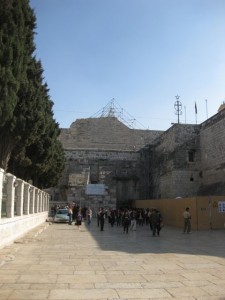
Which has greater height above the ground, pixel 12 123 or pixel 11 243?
A: pixel 12 123

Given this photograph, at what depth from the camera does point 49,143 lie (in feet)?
81.2

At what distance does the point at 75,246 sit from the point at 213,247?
4.95 m

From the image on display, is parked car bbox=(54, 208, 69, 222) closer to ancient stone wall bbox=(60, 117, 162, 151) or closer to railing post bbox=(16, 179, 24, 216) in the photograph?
railing post bbox=(16, 179, 24, 216)

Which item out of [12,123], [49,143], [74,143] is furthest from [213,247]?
[74,143]

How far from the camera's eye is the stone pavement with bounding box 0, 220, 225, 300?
6.41 metres

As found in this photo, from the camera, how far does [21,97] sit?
60.0ft

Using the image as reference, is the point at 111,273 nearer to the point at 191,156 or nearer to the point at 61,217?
the point at 61,217

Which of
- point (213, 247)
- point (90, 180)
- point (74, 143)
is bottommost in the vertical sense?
point (213, 247)

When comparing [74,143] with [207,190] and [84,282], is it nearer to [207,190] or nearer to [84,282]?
[207,190]

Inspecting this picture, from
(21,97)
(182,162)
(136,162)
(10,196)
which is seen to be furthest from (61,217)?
(136,162)

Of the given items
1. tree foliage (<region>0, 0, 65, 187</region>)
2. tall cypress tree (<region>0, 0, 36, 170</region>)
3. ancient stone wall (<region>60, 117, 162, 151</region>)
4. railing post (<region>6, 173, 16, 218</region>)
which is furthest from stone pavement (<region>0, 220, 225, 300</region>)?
ancient stone wall (<region>60, 117, 162, 151</region>)

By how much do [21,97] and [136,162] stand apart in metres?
30.1

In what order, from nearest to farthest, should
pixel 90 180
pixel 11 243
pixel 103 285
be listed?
pixel 103 285, pixel 11 243, pixel 90 180

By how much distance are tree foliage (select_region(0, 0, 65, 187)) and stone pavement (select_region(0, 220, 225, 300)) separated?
6378mm
